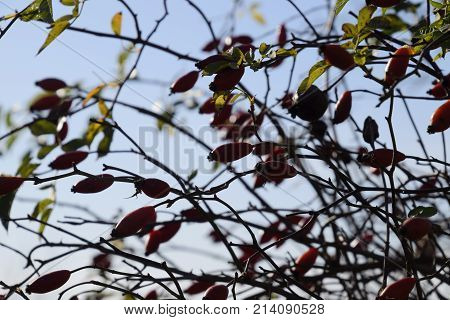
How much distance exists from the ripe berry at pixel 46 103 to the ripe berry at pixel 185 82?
1.45 ft

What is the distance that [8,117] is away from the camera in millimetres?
1955

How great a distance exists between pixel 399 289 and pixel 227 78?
0.47 m

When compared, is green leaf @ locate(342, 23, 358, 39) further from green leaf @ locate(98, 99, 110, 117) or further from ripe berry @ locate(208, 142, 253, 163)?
green leaf @ locate(98, 99, 110, 117)

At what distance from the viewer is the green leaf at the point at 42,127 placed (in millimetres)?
1653

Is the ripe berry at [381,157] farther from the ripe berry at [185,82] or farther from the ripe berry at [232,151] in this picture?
the ripe berry at [185,82]

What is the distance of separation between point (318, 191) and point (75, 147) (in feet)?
2.14

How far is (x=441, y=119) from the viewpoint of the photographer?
3.78 feet

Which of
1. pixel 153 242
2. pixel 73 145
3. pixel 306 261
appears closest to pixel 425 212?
pixel 306 261

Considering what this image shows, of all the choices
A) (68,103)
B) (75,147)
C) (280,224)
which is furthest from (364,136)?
(68,103)

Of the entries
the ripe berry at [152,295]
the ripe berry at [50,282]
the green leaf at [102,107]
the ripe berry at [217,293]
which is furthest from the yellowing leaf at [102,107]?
the ripe berry at [217,293]

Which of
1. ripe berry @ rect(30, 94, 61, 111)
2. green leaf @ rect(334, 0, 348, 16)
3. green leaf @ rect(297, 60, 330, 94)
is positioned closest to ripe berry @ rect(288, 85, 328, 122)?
green leaf @ rect(297, 60, 330, 94)

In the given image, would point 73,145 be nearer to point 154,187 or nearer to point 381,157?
point 154,187

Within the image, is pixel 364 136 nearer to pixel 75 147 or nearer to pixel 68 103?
pixel 75 147

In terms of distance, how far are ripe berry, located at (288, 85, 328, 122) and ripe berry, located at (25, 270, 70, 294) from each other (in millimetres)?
551
